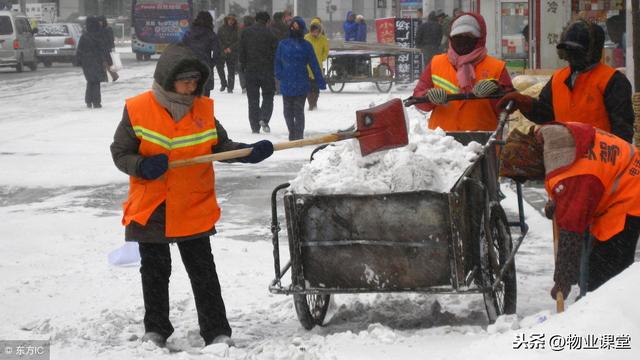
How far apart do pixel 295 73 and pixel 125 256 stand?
7.85 metres

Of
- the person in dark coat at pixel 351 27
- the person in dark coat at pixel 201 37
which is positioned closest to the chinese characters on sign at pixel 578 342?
A: the person in dark coat at pixel 201 37

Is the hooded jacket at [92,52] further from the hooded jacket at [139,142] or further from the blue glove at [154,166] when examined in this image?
the blue glove at [154,166]

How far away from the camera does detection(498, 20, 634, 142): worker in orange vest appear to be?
21.0ft

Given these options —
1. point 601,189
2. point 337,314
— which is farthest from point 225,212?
point 601,189

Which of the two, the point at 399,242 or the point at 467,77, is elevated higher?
the point at 467,77

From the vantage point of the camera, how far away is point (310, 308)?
21.8ft

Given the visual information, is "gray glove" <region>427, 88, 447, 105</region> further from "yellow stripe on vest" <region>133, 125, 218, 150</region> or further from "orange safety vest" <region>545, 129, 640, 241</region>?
"orange safety vest" <region>545, 129, 640, 241</region>

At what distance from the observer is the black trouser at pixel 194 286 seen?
6293 mm

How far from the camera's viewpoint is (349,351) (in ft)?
19.1

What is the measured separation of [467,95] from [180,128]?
1.86 meters

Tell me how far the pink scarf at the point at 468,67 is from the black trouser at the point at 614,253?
195cm

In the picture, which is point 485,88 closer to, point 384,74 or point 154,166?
point 154,166

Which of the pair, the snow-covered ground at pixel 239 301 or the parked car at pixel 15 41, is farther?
the parked car at pixel 15 41

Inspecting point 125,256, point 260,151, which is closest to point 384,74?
point 125,256
